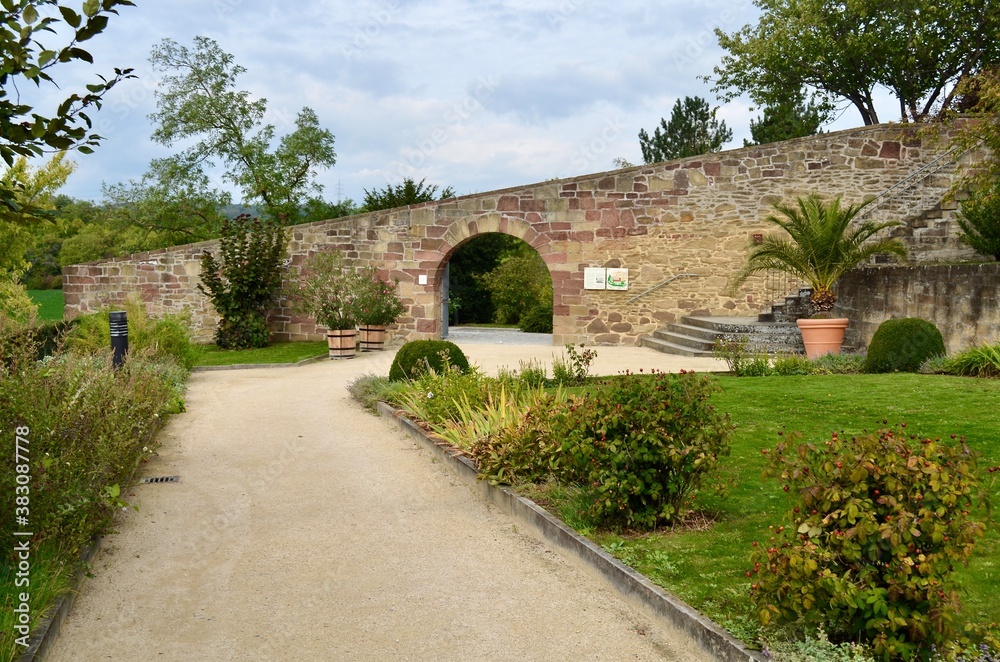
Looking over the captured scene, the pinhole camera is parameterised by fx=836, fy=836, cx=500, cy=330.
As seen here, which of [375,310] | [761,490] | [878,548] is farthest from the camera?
[375,310]

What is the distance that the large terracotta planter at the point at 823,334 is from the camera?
525 inches

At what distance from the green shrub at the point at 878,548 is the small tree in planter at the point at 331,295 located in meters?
13.1

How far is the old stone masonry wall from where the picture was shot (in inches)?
676

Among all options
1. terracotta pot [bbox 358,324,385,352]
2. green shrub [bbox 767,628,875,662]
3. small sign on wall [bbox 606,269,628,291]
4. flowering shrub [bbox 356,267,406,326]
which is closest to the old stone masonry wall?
small sign on wall [bbox 606,269,628,291]

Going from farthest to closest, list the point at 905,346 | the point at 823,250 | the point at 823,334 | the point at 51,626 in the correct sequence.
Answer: the point at 823,250, the point at 823,334, the point at 905,346, the point at 51,626

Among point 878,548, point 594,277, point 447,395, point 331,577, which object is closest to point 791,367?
point 447,395

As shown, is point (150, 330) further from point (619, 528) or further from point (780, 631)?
point (780, 631)

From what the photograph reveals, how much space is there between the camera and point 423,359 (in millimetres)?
10570

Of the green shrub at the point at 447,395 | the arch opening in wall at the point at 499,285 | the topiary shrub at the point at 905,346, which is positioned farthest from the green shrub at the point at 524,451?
the arch opening in wall at the point at 499,285

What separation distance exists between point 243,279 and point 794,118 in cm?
1964

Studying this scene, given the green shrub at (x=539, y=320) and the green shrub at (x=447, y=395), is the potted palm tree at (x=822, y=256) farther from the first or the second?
the green shrub at (x=539, y=320)

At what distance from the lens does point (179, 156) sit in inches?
1133

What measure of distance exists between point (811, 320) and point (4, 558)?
11990 mm

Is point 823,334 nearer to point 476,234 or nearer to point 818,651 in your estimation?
point 476,234
